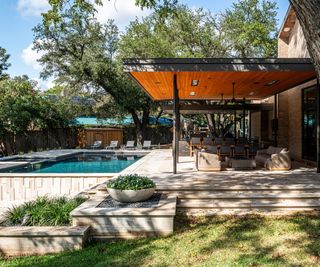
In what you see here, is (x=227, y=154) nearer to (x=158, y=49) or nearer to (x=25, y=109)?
(x=158, y=49)

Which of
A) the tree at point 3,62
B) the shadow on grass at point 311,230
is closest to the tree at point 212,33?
the shadow on grass at point 311,230

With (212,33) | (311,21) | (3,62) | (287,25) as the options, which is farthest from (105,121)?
(311,21)

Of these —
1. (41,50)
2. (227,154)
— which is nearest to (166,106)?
(227,154)

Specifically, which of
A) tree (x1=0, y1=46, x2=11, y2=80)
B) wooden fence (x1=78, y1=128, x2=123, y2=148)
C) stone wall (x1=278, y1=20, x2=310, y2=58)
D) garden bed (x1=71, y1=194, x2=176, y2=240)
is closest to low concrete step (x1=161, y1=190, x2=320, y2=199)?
garden bed (x1=71, y1=194, x2=176, y2=240)

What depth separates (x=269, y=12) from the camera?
2473cm

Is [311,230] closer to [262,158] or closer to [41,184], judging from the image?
[262,158]

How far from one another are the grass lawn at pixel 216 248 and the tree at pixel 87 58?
17722 millimetres

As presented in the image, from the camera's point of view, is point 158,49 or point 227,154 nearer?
point 227,154

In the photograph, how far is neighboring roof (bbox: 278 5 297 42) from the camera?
1353cm

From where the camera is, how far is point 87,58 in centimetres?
2216

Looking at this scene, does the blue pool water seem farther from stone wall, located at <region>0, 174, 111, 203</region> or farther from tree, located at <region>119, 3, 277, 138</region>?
tree, located at <region>119, 3, 277, 138</region>

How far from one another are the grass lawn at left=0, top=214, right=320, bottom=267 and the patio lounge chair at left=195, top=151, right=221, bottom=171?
148 inches

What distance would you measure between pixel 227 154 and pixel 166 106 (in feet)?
20.6

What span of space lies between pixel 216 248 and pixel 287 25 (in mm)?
12019
